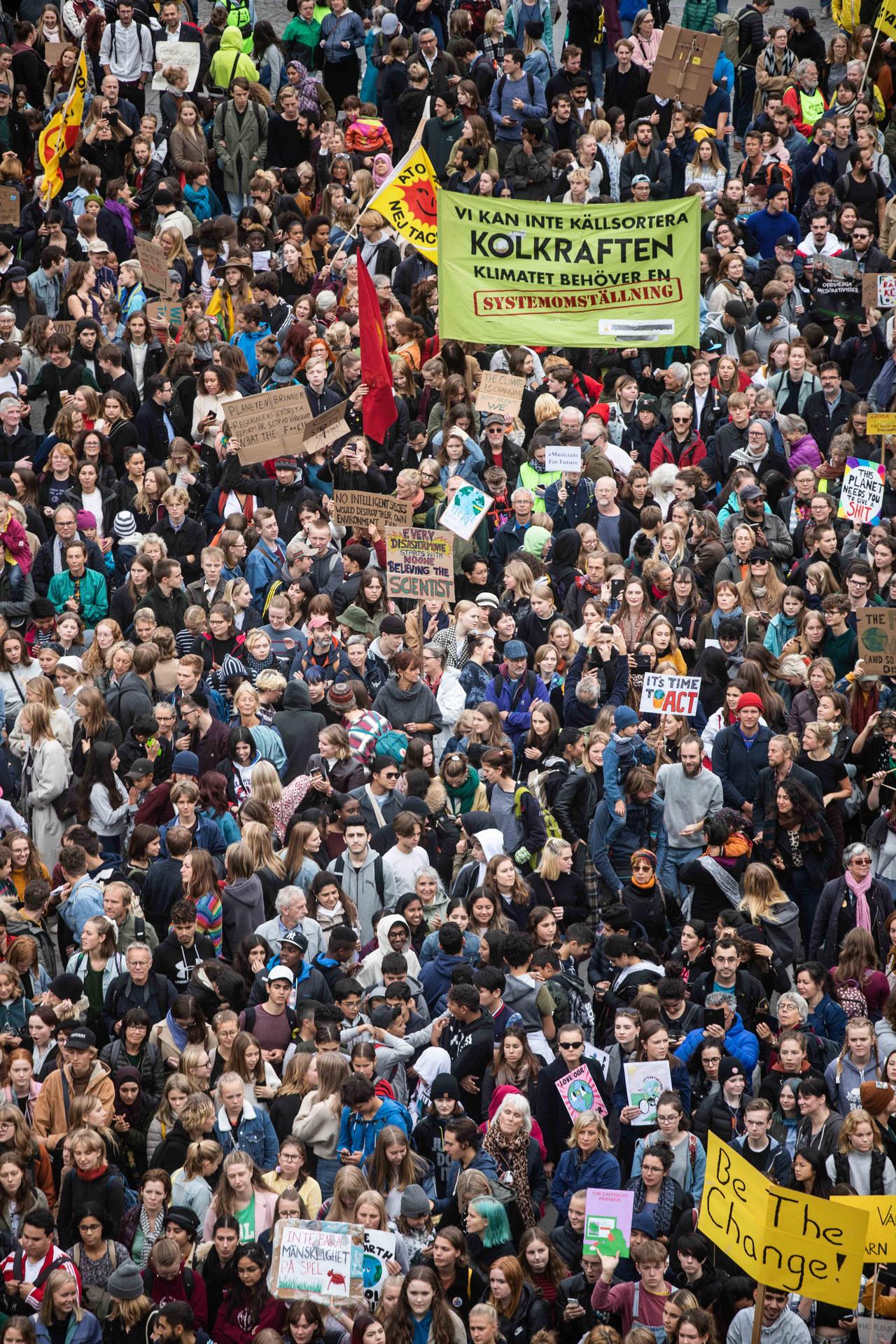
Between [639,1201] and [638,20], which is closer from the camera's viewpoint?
[639,1201]

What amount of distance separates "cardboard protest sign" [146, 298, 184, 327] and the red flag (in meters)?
1.92

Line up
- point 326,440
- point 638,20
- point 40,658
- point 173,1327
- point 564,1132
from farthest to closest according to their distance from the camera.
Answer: point 638,20, point 326,440, point 40,658, point 564,1132, point 173,1327

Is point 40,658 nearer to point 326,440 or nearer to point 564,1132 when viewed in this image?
point 326,440

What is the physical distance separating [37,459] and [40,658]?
2.84 meters

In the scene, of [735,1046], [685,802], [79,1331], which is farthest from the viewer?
[685,802]

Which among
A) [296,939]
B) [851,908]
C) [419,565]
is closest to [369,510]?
[419,565]

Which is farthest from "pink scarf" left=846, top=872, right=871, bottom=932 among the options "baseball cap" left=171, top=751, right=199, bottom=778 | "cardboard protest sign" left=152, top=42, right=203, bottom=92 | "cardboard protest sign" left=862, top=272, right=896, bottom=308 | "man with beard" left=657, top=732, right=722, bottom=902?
"cardboard protest sign" left=152, top=42, right=203, bottom=92

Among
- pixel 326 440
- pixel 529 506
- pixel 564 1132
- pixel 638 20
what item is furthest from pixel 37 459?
pixel 638 20

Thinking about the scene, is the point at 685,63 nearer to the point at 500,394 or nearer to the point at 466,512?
the point at 500,394

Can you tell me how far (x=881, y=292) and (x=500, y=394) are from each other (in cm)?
349

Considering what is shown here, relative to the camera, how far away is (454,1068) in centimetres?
1205

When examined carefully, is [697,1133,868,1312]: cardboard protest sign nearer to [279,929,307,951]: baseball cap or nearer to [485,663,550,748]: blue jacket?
[279,929,307,951]: baseball cap

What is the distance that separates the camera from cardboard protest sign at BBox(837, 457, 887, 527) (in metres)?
16.5

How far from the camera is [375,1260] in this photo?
10906 millimetres
